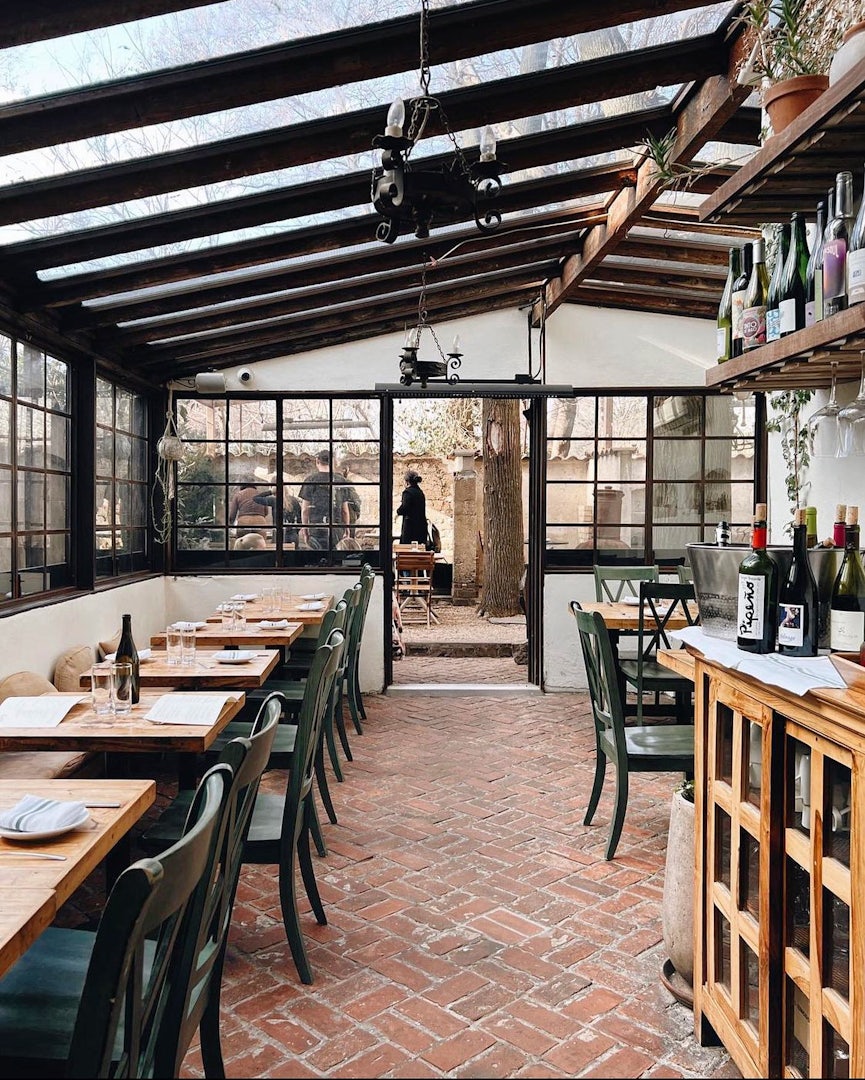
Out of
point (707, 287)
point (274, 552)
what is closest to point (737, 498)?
point (707, 287)

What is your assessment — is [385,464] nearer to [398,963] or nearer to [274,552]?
[274,552]

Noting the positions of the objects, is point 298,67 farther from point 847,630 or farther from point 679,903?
point 679,903

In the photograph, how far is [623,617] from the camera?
5867 millimetres

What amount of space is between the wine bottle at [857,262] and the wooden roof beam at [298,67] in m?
1.61

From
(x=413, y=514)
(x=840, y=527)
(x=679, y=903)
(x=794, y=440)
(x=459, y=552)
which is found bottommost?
(x=679, y=903)

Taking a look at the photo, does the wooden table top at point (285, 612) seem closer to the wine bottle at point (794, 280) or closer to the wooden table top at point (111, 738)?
the wooden table top at point (111, 738)

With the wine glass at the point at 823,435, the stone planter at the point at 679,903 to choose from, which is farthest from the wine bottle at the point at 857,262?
the stone planter at the point at 679,903

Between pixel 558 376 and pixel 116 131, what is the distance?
4991 millimetres

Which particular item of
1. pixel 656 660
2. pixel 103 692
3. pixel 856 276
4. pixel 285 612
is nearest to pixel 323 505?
pixel 285 612

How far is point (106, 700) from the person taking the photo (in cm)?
312

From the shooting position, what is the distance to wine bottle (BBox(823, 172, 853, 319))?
177cm

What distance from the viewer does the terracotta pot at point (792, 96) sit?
6.33ft

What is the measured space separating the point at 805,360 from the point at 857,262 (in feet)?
1.23

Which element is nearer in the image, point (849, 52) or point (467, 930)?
point (849, 52)
